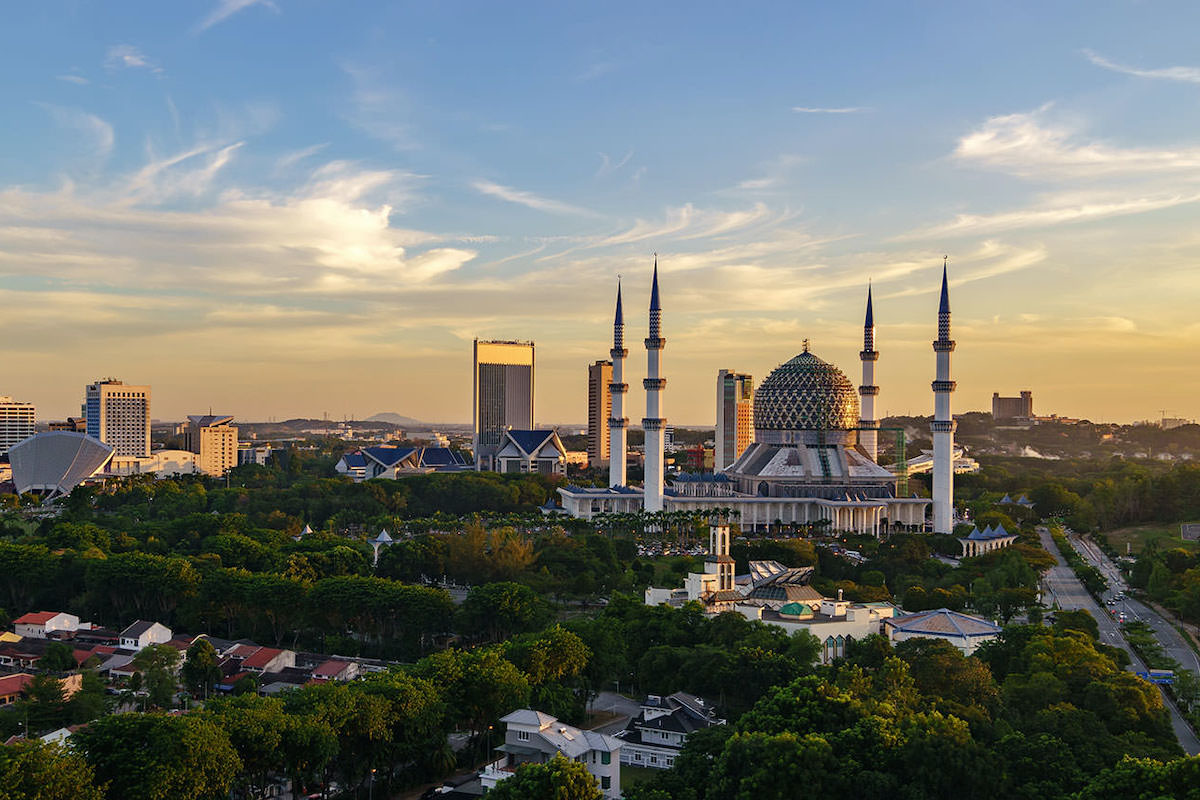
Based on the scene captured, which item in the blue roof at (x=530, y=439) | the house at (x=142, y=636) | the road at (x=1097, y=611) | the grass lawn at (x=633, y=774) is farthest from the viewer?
the blue roof at (x=530, y=439)

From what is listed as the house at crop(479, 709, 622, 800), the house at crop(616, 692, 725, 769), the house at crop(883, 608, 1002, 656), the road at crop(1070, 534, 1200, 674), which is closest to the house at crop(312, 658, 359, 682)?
the house at crop(479, 709, 622, 800)

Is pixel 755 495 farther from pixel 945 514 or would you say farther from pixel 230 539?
pixel 230 539

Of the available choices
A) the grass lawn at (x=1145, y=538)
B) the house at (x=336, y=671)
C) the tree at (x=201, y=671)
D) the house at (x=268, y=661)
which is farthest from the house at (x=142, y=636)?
the grass lawn at (x=1145, y=538)

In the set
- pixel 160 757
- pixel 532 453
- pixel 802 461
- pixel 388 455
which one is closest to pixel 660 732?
pixel 160 757

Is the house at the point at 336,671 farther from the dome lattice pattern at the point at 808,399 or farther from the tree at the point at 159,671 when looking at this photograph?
the dome lattice pattern at the point at 808,399

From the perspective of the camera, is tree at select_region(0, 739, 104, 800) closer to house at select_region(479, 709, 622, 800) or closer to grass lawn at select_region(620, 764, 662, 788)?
house at select_region(479, 709, 622, 800)

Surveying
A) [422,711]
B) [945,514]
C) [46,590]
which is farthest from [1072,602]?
[46,590]
